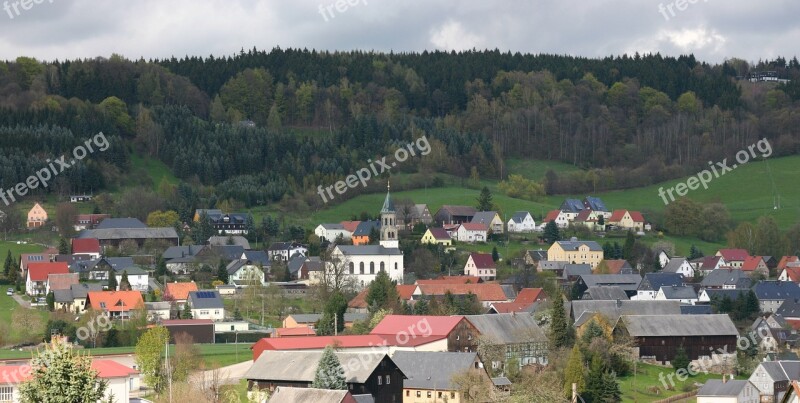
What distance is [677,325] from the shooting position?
204 ft

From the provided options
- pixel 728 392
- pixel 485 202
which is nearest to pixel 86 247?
pixel 485 202

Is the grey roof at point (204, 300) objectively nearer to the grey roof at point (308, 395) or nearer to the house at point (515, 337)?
Answer: the house at point (515, 337)

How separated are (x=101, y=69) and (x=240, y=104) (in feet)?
44.0

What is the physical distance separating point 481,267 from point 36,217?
29.5 m

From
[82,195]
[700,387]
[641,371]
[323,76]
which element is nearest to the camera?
[700,387]

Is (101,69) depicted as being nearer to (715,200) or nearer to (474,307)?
(715,200)

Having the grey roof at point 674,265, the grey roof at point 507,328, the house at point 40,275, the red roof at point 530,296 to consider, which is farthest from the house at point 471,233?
the grey roof at point 507,328

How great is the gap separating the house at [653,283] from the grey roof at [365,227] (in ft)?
69.9

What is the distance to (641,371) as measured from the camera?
5803 cm

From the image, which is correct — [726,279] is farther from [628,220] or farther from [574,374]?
[574,374]

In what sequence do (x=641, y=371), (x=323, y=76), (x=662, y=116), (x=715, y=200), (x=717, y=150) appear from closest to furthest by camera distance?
(x=641, y=371), (x=715, y=200), (x=717, y=150), (x=662, y=116), (x=323, y=76)

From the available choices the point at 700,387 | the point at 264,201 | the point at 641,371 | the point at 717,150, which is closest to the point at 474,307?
the point at 641,371

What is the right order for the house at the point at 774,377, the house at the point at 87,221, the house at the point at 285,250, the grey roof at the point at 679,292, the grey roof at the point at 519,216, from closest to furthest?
the house at the point at 774,377, the grey roof at the point at 679,292, the house at the point at 285,250, the house at the point at 87,221, the grey roof at the point at 519,216

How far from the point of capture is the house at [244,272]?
80.5 m
